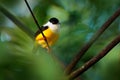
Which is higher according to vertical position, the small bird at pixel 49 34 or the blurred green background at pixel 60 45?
the blurred green background at pixel 60 45

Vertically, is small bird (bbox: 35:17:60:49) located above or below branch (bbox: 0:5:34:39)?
below

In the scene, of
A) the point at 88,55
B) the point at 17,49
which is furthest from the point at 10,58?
the point at 88,55

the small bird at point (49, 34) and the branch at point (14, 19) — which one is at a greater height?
the branch at point (14, 19)

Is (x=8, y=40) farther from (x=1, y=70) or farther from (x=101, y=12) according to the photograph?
(x=101, y=12)

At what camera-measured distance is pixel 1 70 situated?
0.15m

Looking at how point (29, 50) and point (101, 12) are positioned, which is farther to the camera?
point (101, 12)

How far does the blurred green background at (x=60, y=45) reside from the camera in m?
0.15

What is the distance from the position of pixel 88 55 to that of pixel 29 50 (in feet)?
0.38

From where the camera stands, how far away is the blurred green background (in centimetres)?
15

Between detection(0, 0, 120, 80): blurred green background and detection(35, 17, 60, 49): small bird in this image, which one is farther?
detection(35, 17, 60, 49): small bird

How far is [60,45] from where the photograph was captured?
0.30 meters

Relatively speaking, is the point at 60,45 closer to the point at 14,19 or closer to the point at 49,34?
the point at 14,19

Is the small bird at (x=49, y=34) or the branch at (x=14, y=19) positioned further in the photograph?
the small bird at (x=49, y=34)

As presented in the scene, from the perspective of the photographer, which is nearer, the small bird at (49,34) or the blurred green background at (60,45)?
the blurred green background at (60,45)
